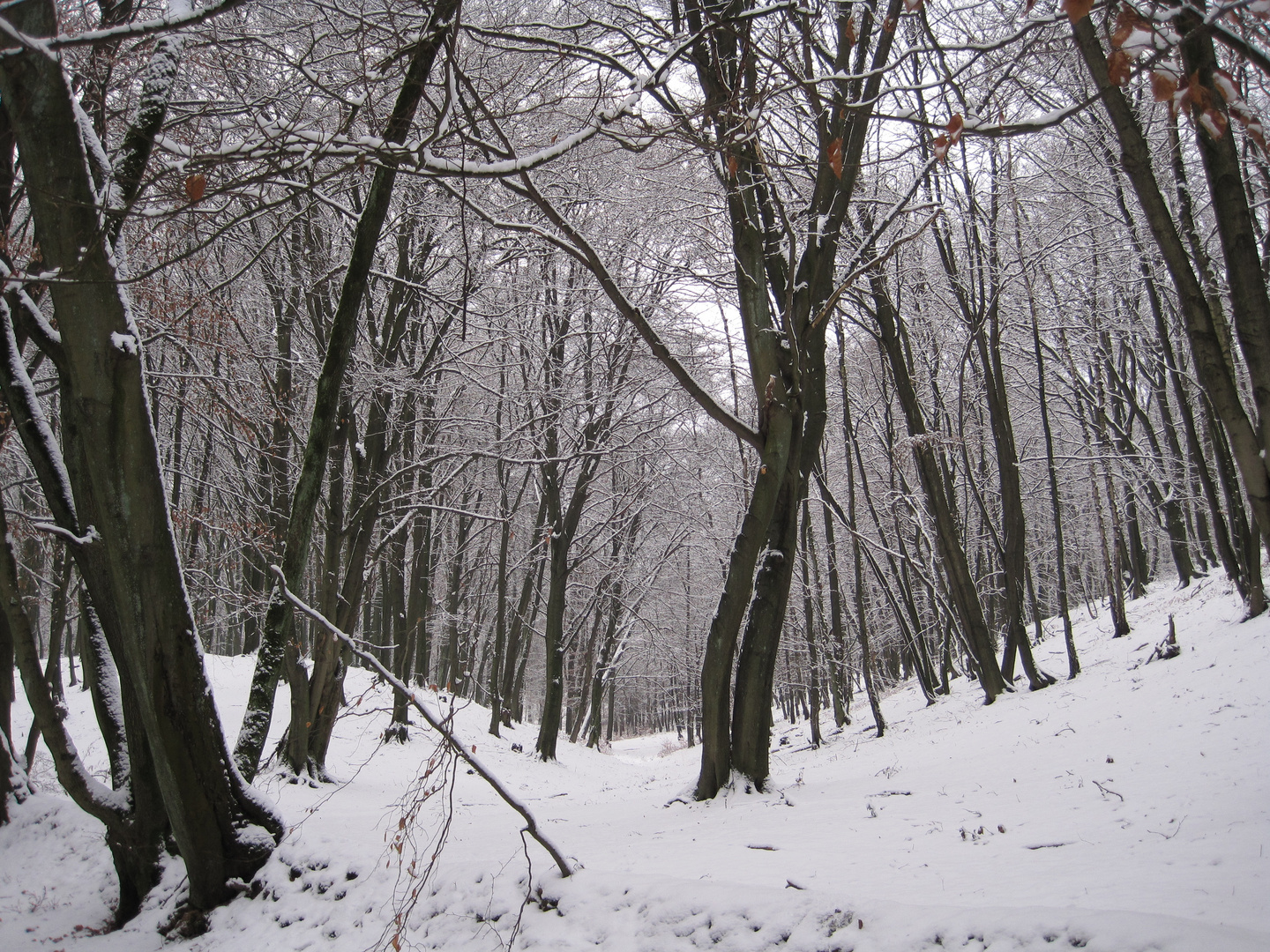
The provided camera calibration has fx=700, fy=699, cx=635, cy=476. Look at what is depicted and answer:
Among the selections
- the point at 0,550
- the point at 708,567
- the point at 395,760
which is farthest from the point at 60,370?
the point at 708,567

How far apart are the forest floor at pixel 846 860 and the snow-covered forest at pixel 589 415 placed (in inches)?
1.2

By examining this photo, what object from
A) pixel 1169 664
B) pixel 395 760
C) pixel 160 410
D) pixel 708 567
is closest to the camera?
pixel 1169 664

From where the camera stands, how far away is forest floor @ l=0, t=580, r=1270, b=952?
2.81 m

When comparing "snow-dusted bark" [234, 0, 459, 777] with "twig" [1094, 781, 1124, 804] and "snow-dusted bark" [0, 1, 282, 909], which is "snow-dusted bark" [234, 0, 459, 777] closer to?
"snow-dusted bark" [0, 1, 282, 909]

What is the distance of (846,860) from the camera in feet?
12.4

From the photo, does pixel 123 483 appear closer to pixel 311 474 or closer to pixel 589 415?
pixel 311 474

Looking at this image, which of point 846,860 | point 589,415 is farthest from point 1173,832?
point 589,415

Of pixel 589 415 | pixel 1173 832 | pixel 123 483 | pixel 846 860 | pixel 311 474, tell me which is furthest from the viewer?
pixel 589 415

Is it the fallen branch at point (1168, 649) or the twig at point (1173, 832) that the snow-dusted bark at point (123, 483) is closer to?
the twig at point (1173, 832)

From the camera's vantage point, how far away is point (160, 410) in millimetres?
12461

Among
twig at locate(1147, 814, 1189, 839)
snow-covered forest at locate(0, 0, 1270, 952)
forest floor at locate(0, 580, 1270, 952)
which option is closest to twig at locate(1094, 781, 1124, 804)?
forest floor at locate(0, 580, 1270, 952)

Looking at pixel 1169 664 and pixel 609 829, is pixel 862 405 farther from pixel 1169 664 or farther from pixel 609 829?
pixel 609 829

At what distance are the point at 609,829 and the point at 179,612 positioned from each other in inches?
134

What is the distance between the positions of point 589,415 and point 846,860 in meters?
10.1
